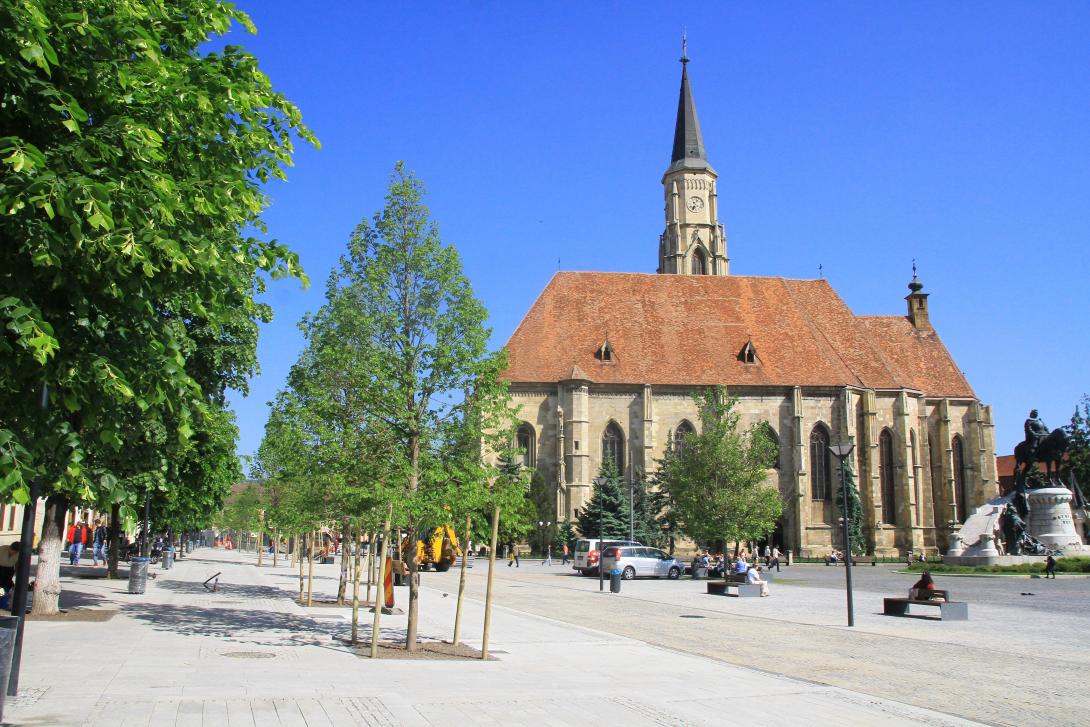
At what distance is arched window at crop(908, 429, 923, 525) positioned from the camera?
63.4 meters

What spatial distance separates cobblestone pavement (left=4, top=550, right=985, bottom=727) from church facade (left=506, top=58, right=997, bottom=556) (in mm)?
41406

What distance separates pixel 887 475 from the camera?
2530 inches

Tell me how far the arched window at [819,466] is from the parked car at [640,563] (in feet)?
80.5

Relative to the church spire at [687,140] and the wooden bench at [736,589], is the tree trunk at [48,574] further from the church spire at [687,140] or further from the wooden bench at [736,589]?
the church spire at [687,140]

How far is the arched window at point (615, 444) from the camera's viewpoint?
60938mm

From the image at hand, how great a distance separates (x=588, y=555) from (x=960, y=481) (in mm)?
39096

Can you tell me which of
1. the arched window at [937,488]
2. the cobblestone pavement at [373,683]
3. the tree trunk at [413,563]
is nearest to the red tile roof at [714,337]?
the arched window at [937,488]

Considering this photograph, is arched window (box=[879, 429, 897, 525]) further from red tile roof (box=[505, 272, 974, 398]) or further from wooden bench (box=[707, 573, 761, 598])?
wooden bench (box=[707, 573, 761, 598])

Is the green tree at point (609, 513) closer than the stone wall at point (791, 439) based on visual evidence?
Yes

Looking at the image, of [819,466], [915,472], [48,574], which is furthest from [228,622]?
[915,472]

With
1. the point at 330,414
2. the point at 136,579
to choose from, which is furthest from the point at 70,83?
the point at 136,579

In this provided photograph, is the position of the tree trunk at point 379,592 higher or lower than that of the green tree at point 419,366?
lower

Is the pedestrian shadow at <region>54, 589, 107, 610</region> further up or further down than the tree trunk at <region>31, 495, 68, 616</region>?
further down

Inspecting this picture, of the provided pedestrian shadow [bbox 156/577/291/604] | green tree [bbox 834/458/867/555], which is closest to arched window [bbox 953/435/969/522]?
green tree [bbox 834/458/867/555]
